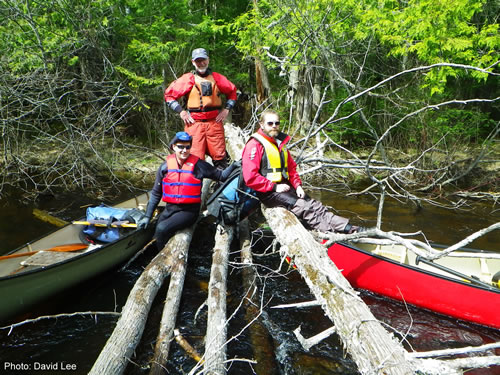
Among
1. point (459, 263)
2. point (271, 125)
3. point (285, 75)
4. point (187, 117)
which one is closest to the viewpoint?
point (271, 125)

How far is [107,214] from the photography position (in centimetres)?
568

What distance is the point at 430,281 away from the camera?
14.7 ft

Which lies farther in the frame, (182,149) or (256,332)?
(182,149)

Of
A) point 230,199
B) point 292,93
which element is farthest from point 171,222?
point 292,93

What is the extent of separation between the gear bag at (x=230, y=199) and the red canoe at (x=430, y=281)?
1.48 metres

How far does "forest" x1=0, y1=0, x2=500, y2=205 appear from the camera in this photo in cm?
695

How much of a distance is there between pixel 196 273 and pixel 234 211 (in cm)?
135

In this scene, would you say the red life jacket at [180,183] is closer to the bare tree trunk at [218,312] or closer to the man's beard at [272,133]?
the bare tree trunk at [218,312]

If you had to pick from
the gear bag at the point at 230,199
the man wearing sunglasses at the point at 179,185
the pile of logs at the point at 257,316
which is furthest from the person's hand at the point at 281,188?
the man wearing sunglasses at the point at 179,185

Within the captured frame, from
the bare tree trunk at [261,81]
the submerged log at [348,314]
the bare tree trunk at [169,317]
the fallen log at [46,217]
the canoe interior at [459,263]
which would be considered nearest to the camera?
the submerged log at [348,314]

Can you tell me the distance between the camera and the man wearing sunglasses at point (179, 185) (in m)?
4.73

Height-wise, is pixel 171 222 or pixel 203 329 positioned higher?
pixel 171 222

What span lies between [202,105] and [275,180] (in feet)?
6.68

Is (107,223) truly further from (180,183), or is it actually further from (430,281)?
(430,281)
